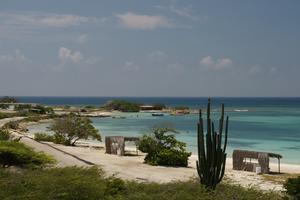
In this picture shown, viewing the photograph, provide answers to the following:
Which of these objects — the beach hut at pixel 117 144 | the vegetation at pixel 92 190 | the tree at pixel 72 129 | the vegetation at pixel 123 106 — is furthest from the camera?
the vegetation at pixel 123 106

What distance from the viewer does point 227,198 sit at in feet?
43.4

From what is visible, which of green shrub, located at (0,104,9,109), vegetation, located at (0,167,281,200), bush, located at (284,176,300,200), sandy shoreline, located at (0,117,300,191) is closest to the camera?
vegetation, located at (0,167,281,200)

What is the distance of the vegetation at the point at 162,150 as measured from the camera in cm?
2657

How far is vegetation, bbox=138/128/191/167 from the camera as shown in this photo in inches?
1046

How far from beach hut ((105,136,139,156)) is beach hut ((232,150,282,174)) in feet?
23.3

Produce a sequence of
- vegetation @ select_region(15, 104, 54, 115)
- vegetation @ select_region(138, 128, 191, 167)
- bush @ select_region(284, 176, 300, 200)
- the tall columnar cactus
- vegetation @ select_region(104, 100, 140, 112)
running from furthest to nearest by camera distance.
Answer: vegetation @ select_region(104, 100, 140, 112), vegetation @ select_region(15, 104, 54, 115), vegetation @ select_region(138, 128, 191, 167), the tall columnar cactus, bush @ select_region(284, 176, 300, 200)

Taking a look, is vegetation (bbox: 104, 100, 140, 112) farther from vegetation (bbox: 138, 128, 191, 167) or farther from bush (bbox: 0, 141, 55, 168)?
bush (bbox: 0, 141, 55, 168)

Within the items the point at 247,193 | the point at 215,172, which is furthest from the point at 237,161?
the point at 247,193

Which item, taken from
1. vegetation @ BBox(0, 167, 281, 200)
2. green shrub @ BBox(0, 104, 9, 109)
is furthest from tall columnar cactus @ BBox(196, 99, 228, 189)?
green shrub @ BBox(0, 104, 9, 109)

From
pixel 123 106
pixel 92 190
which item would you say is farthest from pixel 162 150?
pixel 123 106

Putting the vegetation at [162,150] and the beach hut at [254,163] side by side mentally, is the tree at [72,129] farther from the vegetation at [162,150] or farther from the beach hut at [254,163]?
the beach hut at [254,163]

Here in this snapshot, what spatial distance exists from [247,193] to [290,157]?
25008 millimetres

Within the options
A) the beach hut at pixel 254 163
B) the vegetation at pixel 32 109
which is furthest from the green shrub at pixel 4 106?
the beach hut at pixel 254 163

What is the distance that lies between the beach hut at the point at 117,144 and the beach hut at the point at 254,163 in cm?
711
